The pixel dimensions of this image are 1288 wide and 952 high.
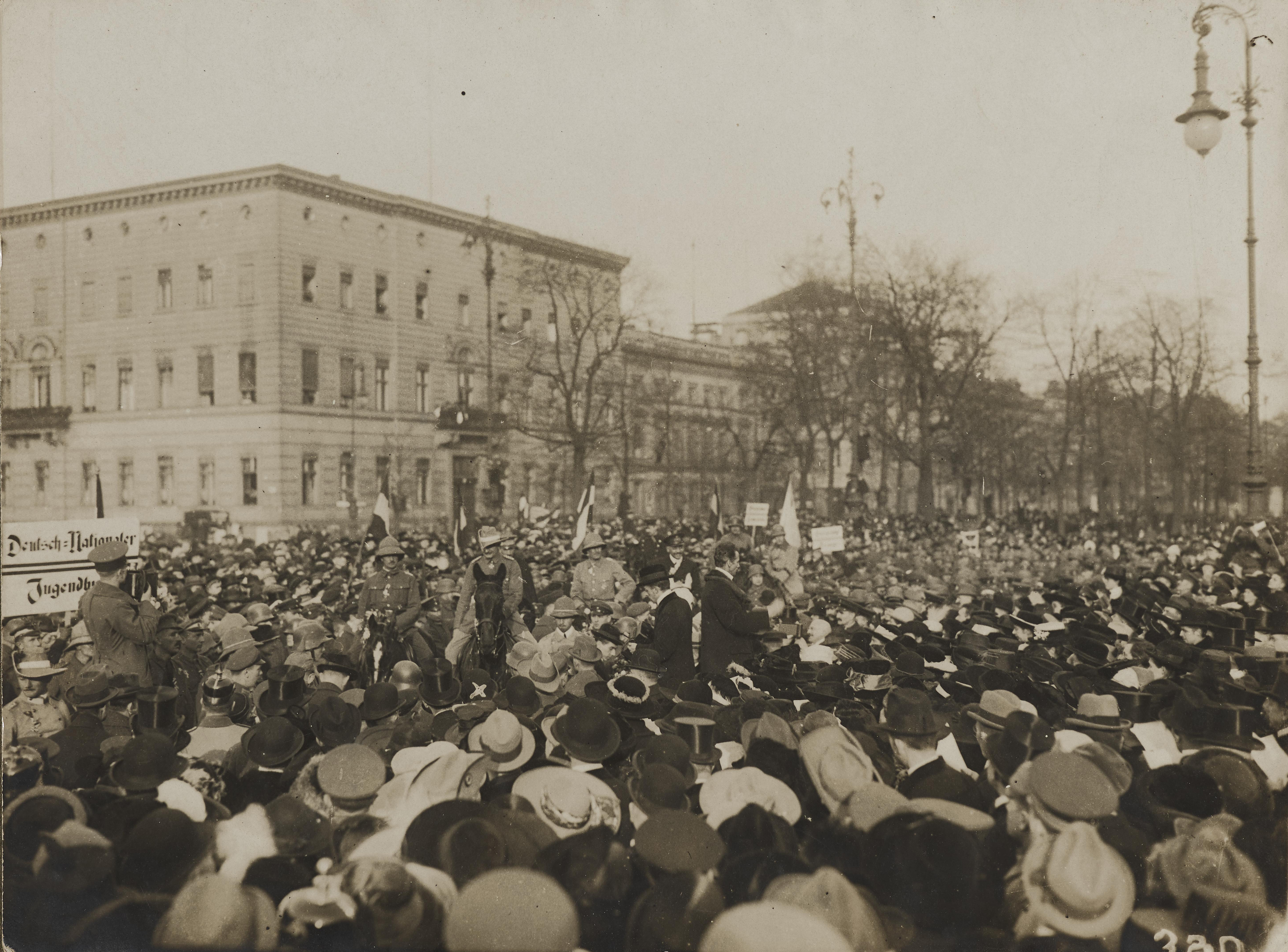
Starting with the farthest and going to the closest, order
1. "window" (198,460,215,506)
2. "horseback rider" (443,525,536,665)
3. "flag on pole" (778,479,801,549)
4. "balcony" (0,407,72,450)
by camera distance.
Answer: "window" (198,460,215,506), "balcony" (0,407,72,450), "flag on pole" (778,479,801,549), "horseback rider" (443,525,536,665)

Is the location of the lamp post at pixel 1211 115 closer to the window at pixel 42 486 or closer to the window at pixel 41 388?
the window at pixel 42 486

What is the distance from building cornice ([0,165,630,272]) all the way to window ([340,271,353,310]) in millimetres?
2031

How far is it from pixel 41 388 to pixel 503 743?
913 inches

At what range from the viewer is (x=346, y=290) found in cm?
2870

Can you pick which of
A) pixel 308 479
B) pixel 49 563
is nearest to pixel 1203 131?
pixel 49 563

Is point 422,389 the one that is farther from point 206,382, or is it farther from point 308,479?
point 206,382

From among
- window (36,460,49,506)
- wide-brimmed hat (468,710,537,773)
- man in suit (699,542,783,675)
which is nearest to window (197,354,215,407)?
window (36,460,49,506)

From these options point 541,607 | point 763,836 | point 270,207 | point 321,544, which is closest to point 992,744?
point 763,836

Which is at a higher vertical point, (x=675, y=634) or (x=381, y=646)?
(x=675, y=634)

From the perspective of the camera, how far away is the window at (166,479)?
28891 millimetres

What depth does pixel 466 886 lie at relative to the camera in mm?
3256

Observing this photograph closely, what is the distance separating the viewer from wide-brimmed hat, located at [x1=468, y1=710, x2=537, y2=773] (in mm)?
3924

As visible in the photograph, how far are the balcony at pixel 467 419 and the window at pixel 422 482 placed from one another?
2.31m

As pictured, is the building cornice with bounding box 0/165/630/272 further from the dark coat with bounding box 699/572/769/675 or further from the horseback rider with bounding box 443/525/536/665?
the dark coat with bounding box 699/572/769/675
